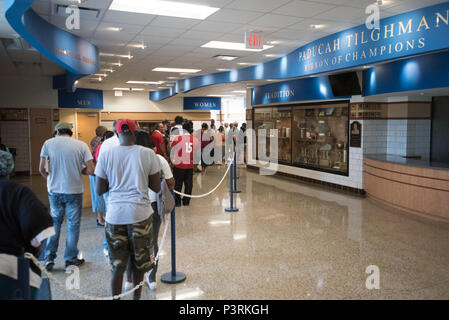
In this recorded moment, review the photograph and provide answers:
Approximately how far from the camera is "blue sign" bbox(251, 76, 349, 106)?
9.56 meters

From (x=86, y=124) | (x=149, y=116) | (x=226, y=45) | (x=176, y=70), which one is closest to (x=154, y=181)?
(x=226, y=45)

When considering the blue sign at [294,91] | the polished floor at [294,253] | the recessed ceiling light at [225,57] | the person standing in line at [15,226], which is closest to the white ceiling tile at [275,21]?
the recessed ceiling light at [225,57]

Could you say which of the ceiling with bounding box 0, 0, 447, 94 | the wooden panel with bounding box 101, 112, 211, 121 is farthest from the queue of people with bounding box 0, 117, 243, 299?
the wooden panel with bounding box 101, 112, 211, 121

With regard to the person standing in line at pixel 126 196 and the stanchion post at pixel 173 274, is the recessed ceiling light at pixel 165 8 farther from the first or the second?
the stanchion post at pixel 173 274

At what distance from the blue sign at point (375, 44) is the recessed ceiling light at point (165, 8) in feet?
8.00

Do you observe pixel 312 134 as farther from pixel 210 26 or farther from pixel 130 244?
pixel 130 244

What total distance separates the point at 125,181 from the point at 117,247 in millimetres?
511

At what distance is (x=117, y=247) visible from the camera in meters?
2.90

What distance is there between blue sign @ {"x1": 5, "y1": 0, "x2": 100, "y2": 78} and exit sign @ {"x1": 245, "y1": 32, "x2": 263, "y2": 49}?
2.98 metres

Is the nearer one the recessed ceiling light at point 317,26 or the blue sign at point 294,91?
the recessed ceiling light at point 317,26

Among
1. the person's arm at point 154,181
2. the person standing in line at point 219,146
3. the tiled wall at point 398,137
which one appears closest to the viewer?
the person's arm at point 154,181

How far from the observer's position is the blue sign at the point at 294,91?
31.4 feet

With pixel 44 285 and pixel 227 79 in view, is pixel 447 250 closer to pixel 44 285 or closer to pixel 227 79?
pixel 44 285
